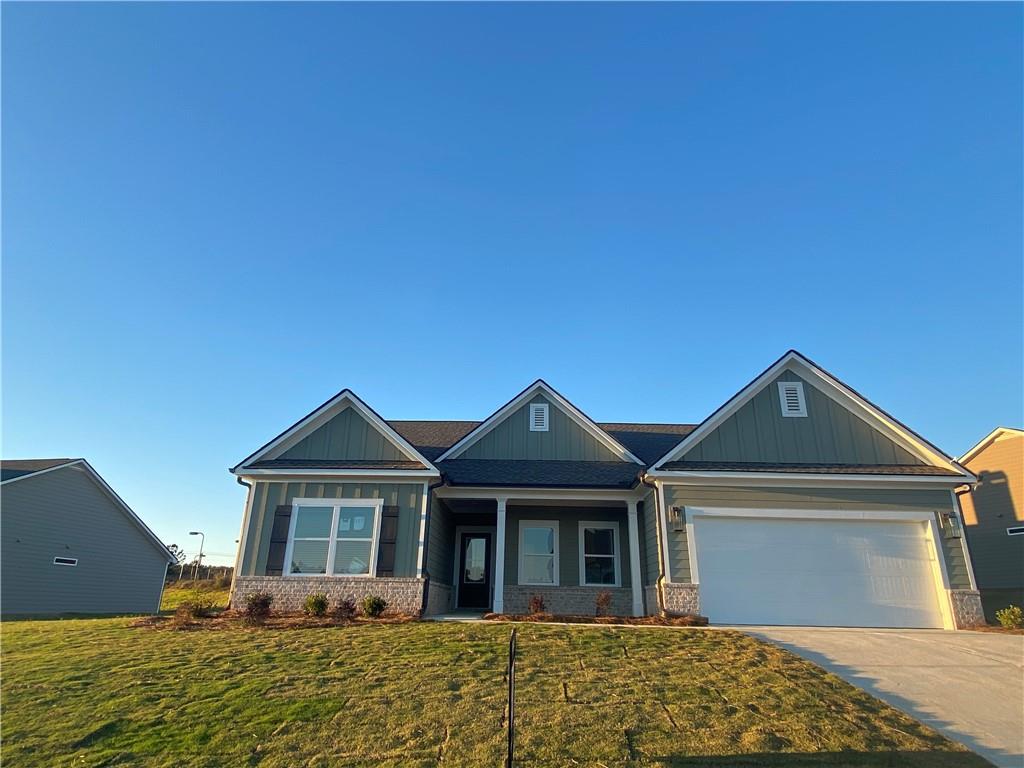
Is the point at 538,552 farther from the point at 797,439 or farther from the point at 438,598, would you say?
the point at 797,439

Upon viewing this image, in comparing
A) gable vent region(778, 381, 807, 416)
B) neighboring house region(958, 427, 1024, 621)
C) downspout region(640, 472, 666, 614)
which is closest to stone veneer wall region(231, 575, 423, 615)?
downspout region(640, 472, 666, 614)

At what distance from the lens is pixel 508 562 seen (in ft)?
52.2

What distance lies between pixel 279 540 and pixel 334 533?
1.26m

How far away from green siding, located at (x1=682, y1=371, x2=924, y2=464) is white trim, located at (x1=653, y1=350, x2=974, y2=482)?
145mm

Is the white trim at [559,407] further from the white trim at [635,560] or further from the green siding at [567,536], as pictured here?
the white trim at [635,560]

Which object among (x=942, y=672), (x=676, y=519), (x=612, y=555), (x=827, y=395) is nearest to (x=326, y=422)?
(x=612, y=555)

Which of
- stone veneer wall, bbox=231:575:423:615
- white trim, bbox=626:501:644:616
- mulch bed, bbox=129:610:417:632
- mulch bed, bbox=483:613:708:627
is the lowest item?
mulch bed, bbox=129:610:417:632

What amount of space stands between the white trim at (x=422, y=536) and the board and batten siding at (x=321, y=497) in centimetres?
7

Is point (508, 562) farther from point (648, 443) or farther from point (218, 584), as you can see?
point (218, 584)

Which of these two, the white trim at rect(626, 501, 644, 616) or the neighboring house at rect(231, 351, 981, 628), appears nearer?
the neighboring house at rect(231, 351, 981, 628)

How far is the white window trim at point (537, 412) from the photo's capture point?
17.5m

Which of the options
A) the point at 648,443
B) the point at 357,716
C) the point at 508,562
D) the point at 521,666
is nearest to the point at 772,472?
the point at 648,443

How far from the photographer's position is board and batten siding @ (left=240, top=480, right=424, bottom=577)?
13.7 meters

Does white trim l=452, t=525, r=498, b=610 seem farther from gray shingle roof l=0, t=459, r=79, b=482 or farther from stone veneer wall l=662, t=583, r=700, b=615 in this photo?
gray shingle roof l=0, t=459, r=79, b=482
